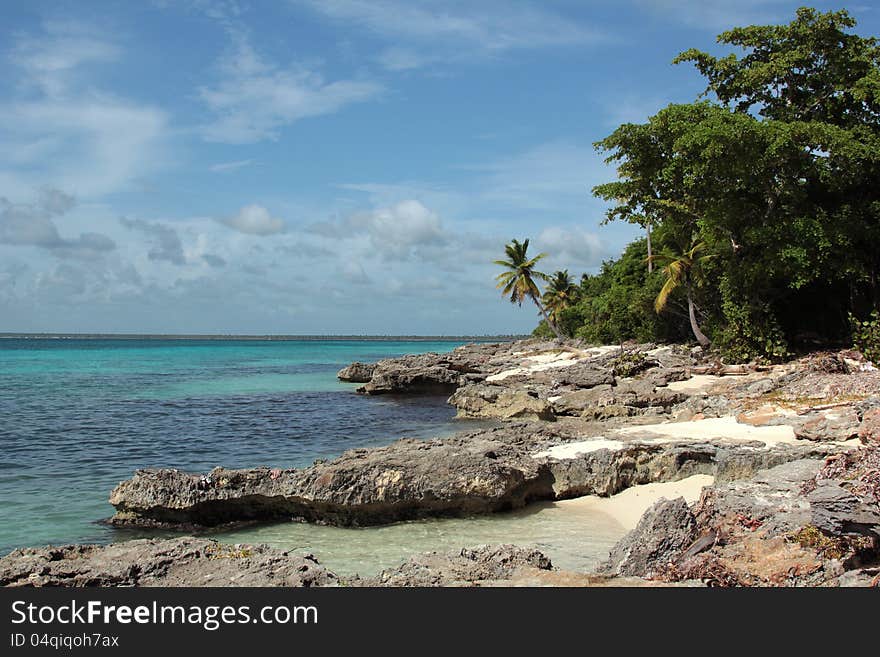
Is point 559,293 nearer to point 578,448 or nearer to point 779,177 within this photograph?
point 779,177

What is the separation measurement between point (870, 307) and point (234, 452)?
21563 millimetres

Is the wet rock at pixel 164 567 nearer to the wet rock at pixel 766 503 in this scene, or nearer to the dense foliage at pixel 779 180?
the wet rock at pixel 766 503

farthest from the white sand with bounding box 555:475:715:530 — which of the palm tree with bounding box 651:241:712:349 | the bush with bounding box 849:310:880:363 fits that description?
the palm tree with bounding box 651:241:712:349

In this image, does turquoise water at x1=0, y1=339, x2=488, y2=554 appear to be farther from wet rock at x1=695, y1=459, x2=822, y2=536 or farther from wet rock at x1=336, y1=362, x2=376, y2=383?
wet rock at x1=695, y1=459, x2=822, y2=536

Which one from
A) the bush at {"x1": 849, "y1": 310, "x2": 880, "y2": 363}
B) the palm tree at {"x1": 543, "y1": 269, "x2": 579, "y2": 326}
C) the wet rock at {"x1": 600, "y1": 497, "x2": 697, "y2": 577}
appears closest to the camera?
the wet rock at {"x1": 600, "y1": 497, "x2": 697, "y2": 577}

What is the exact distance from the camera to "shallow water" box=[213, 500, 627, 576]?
7688 millimetres

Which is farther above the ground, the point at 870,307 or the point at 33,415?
the point at 870,307

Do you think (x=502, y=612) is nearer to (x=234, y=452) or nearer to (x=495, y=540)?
(x=495, y=540)

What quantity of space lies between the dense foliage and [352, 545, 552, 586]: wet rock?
17.7 meters

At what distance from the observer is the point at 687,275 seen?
3145 centimetres

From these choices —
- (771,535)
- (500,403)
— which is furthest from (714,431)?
(500,403)

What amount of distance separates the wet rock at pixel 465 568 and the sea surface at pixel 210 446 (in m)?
1.82

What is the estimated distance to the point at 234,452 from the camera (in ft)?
53.3

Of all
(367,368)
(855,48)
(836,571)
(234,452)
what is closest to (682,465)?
(836,571)
